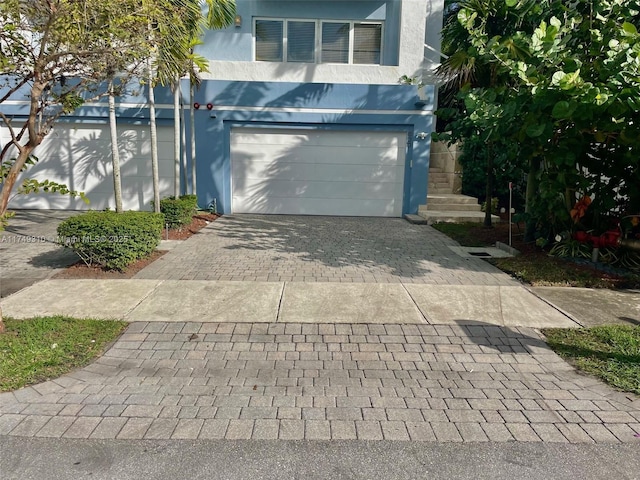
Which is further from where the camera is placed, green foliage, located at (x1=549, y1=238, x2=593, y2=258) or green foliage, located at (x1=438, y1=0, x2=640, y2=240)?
green foliage, located at (x1=549, y1=238, x2=593, y2=258)

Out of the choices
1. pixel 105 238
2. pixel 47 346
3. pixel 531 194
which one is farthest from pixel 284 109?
pixel 47 346

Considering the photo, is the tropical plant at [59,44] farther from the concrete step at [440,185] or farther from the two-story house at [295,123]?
the concrete step at [440,185]

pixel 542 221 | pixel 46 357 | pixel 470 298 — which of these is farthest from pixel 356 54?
pixel 46 357

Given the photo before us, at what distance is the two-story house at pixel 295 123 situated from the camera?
12367 millimetres

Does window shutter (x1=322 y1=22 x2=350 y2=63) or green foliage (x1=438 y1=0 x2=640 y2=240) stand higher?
window shutter (x1=322 y1=22 x2=350 y2=63)

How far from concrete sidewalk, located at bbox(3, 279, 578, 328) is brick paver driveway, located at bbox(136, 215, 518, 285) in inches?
15.9

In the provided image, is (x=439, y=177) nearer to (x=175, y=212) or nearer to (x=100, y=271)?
(x=175, y=212)

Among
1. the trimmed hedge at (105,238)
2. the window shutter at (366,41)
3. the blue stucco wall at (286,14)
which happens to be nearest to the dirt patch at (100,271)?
the trimmed hedge at (105,238)

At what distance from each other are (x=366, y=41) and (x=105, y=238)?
32.2 ft

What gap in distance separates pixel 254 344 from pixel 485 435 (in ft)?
7.34

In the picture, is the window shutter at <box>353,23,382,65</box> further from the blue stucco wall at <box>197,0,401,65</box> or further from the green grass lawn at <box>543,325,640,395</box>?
the green grass lawn at <box>543,325,640,395</box>

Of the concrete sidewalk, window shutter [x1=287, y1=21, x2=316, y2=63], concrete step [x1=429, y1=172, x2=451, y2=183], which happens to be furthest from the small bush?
concrete step [x1=429, y1=172, x2=451, y2=183]

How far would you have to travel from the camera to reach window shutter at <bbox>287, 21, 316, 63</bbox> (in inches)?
497

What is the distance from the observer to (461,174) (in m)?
14.2
